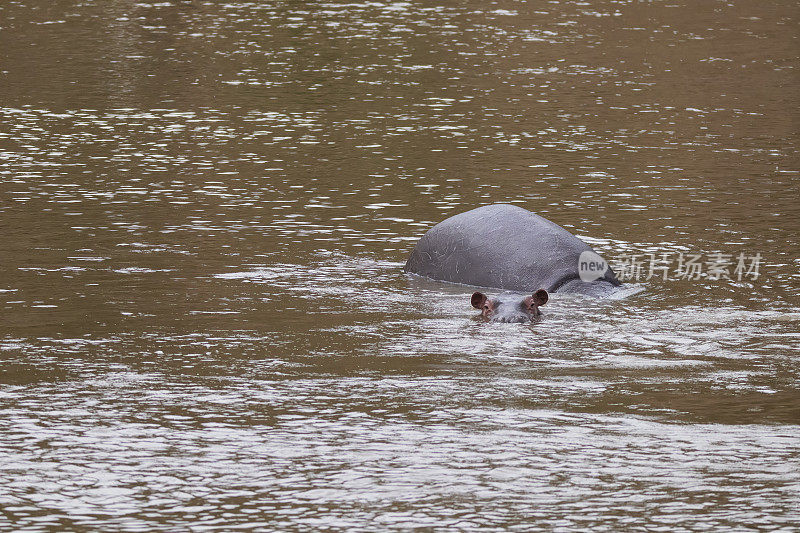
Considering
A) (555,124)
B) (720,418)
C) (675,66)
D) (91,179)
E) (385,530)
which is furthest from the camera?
(675,66)

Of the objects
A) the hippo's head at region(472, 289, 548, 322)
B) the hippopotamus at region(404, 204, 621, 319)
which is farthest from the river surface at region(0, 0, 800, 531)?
the hippopotamus at region(404, 204, 621, 319)

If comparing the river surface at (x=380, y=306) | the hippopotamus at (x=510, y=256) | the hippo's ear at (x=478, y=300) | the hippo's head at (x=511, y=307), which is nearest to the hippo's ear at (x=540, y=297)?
the hippo's head at (x=511, y=307)

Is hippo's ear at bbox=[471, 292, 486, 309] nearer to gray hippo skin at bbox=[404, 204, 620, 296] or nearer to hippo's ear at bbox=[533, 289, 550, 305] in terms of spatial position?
hippo's ear at bbox=[533, 289, 550, 305]

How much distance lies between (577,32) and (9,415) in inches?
942

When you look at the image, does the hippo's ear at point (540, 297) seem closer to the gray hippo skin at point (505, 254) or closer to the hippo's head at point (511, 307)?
the hippo's head at point (511, 307)

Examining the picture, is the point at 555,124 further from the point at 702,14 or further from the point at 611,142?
the point at 702,14

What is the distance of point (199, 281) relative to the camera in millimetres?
13625

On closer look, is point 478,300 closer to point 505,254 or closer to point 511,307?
point 511,307

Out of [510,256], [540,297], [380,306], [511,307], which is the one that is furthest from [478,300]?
[510,256]

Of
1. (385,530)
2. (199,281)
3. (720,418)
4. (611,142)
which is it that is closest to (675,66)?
(611,142)

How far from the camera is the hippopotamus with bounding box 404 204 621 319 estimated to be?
13.5 metres

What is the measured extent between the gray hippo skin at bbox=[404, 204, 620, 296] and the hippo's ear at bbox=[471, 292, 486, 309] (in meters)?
1.07

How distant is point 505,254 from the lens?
13.8 metres

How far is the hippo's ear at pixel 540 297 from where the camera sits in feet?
40.5
